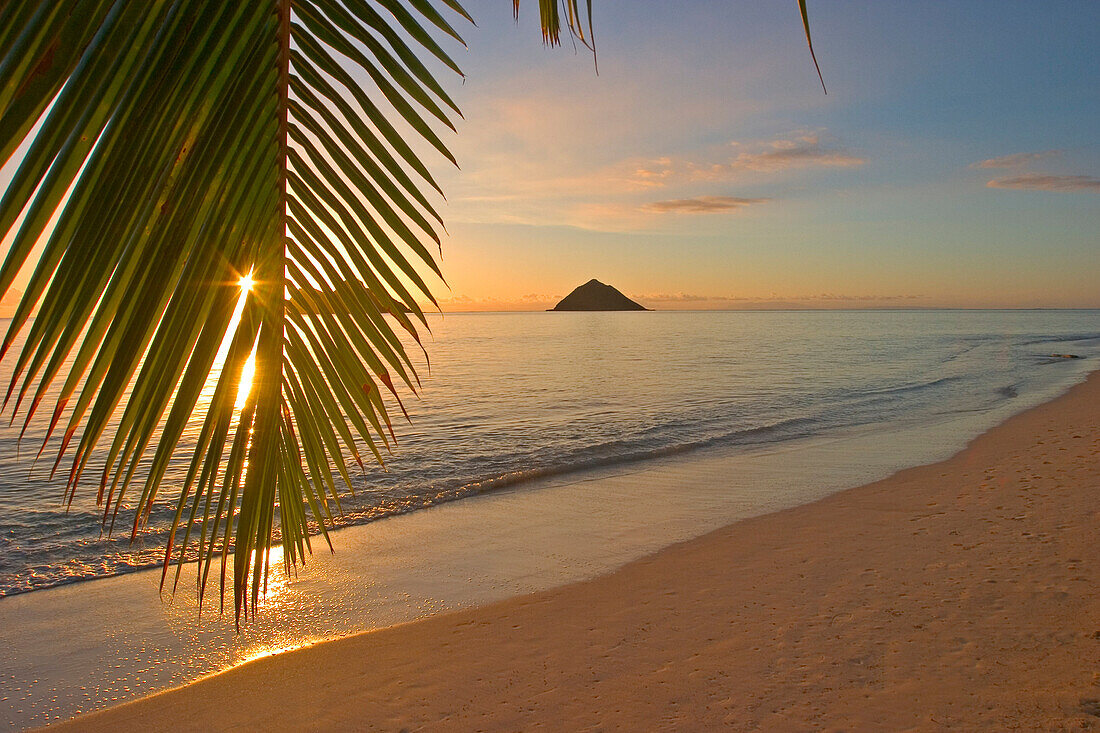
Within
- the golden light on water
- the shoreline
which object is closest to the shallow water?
the shoreline

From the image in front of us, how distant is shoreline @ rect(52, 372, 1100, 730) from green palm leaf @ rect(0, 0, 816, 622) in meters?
3.81

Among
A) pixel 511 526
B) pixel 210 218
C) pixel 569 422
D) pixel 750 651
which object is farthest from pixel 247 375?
pixel 569 422

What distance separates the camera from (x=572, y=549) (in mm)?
7711

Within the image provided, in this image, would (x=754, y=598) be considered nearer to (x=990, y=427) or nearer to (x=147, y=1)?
Answer: (x=147, y=1)

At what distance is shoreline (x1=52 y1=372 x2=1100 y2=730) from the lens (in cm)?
425

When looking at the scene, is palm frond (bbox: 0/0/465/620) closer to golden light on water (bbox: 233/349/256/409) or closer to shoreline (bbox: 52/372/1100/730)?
golden light on water (bbox: 233/349/256/409)

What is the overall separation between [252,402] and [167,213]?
0.31 meters

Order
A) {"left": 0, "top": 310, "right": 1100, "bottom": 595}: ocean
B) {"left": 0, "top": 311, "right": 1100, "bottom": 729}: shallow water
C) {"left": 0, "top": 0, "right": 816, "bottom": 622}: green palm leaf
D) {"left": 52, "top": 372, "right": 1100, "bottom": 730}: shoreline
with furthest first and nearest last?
{"left": 0, "top": 310, "right": 1100, "bottom": 595}: ocean, {"left": 0, "top": 311, "right": 1100, "bottom": 729}: shallow water, {"left": 52, "top": 372, "right": 1100, "bottom": 730}: shoreline, {"left": 0, "top": 0, "right": 816, "bottom": 622}: green palm leaf

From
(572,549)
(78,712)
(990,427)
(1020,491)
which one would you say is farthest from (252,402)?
(990,427)

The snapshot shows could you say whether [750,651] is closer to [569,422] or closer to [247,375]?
[247,375]

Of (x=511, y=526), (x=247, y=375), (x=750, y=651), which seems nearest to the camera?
(x=247, y=375)

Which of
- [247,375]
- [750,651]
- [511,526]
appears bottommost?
[511,526]

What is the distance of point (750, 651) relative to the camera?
4945mm

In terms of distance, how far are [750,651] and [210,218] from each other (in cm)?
495
